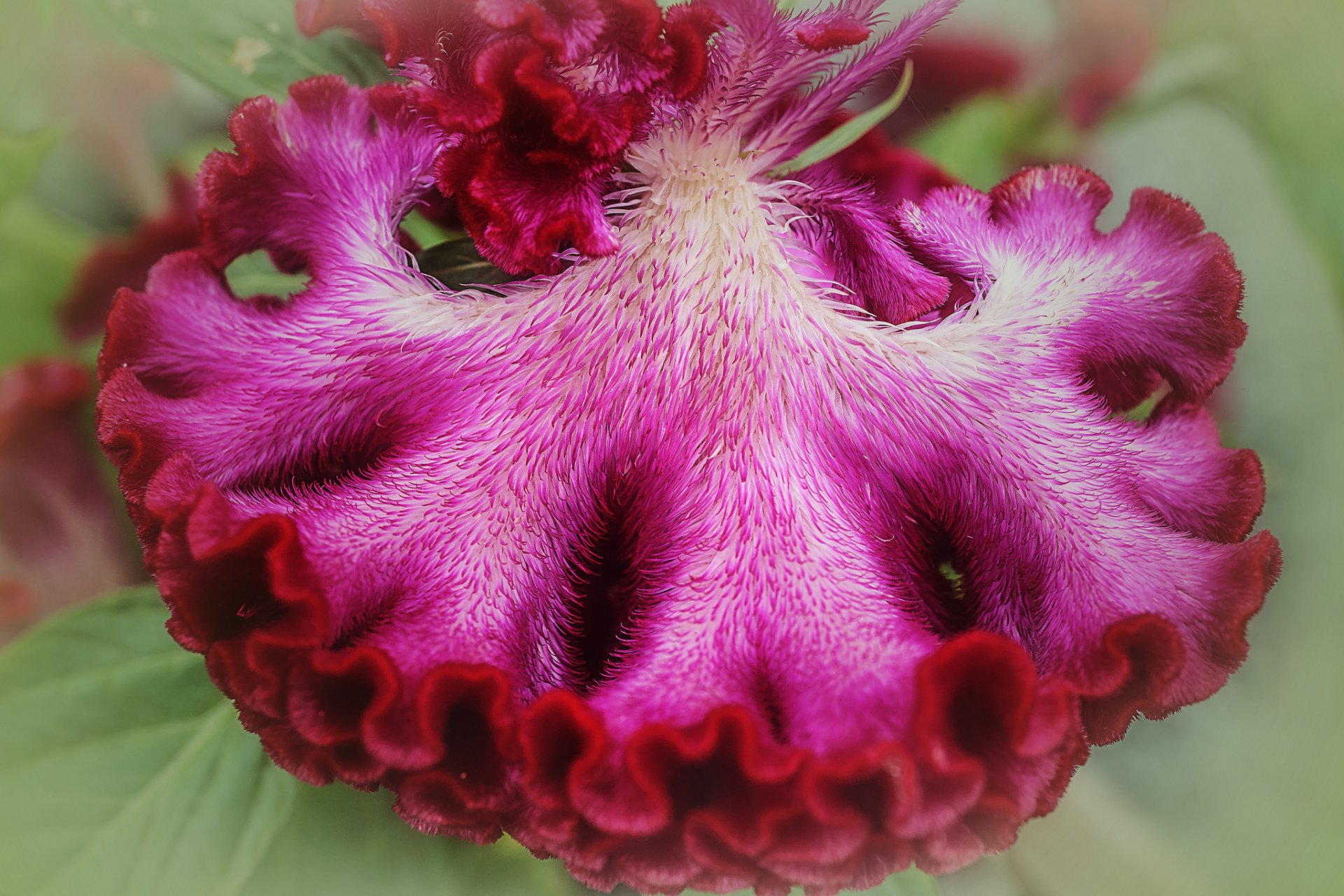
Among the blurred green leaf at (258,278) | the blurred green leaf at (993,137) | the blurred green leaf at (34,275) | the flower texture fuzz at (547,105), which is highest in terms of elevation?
the blurred green leaf at (993,137)

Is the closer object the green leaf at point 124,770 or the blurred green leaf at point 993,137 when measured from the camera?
the green leaf at point 124,770

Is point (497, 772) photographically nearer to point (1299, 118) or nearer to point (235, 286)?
point (235, 286)

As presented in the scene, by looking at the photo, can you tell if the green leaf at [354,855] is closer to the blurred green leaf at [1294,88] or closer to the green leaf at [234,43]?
the green leaf at [234,43]

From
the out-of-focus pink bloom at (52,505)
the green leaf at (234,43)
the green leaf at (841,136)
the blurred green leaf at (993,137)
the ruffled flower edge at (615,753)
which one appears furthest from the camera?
the blurred green leaf at (993,137)

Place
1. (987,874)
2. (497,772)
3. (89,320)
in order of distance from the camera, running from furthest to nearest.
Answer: (89,320) → (987,874) → (497,772)

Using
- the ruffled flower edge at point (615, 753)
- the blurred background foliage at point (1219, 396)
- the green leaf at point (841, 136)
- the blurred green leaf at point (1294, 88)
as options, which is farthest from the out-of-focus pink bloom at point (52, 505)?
the blurred green leaf at point (1294, 88)

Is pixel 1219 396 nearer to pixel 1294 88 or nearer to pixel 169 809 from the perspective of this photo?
pixel 1294 88

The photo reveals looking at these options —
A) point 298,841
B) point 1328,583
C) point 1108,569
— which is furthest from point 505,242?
point 1328,583

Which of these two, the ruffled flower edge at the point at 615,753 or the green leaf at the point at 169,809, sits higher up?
the ruffled flower edge at the point at 615,753
